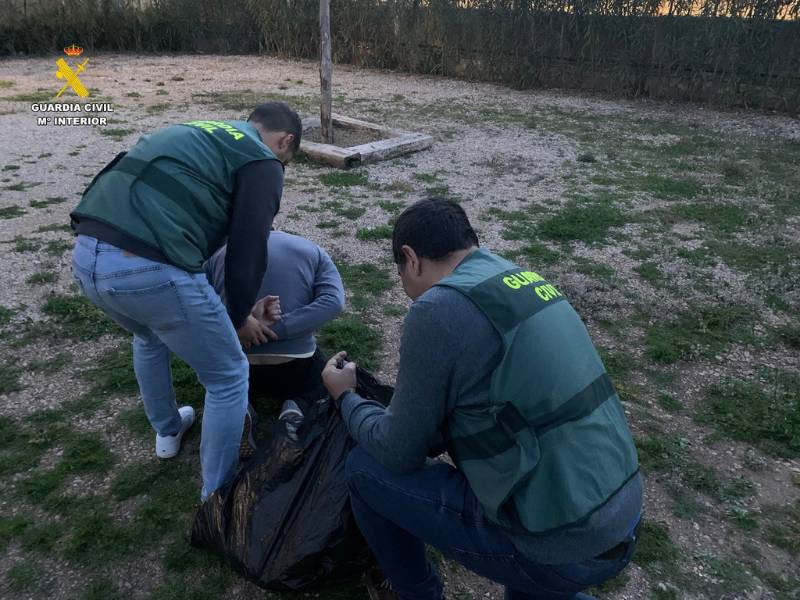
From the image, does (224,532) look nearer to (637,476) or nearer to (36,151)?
(637,476)

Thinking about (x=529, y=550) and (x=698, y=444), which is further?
(x=698, y=444)

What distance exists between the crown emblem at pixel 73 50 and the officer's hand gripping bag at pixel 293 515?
567 inches

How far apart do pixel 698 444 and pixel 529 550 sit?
1.90 metres

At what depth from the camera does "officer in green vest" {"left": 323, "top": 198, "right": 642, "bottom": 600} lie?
1.49 metres

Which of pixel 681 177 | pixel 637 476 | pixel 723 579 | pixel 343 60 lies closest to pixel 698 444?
pixel 723 579

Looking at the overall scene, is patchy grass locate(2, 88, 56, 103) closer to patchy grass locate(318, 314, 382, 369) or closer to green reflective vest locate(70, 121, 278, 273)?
patchy grass locate(318, 314, 382, 369)

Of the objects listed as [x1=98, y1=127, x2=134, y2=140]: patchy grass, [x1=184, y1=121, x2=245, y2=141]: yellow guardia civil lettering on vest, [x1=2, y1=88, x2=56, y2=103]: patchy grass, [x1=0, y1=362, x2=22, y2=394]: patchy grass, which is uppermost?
[x1=184, y1=121, x2=245, y2=141]: yellow guardia civil lettering on vest

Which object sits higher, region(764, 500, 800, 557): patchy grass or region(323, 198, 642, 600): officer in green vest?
region(323, 198, 642, 600): officer in green vest

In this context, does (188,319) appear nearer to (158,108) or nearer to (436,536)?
(436,536)

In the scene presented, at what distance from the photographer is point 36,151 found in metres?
7.38

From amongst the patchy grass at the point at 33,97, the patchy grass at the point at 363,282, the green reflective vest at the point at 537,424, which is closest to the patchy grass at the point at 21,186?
the patchy grass at the point at 363,282

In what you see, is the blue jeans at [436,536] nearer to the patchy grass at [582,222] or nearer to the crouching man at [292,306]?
the crouching man at [292,306]

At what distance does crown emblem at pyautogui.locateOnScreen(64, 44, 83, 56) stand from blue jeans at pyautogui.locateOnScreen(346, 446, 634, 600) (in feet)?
48.6

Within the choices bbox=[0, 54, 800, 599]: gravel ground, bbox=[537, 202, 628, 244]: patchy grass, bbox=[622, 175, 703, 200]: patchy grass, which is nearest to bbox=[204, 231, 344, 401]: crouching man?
bbox=[0, 54, 800, 599]: gravel ground
